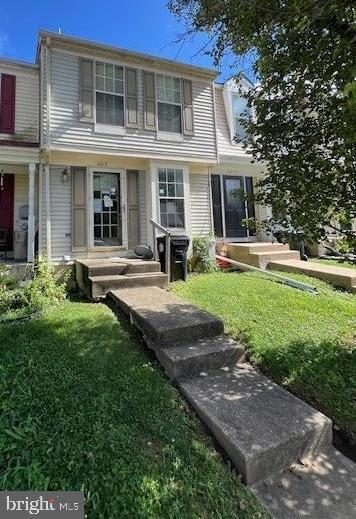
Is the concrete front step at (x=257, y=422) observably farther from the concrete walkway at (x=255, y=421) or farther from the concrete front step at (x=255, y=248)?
the concrete front step at (x=255, y=248)

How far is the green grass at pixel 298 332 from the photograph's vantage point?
3.12 m

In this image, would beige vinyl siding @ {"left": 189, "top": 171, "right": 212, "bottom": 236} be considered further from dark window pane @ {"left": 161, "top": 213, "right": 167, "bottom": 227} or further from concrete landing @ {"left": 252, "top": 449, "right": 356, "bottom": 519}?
concrete landing @ {"left": 252, "top": 449, "right": 356, "bottom": 519}

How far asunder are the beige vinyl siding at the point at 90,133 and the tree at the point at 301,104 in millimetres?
4555

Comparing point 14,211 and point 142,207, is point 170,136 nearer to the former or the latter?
point 142,207

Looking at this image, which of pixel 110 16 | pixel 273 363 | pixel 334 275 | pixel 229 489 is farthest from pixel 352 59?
pixel 110 16

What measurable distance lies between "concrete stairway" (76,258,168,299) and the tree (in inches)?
133

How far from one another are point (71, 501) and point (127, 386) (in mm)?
1165

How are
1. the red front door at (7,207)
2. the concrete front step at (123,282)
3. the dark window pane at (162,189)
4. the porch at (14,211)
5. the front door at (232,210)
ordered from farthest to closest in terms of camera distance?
1. the front door at (232,210)
2. the red front door at (7,207)
3. the dark window pane at (162,189)
4. the porch at (14,211)
5. the concrete front step at (123,282)

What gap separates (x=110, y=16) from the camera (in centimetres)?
691

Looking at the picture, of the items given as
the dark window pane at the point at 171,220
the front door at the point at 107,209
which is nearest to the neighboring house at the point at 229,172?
the dark window pane at the point at 171,220

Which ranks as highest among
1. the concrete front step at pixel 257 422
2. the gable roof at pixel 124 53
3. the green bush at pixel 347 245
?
the gable roof at pixel 124 53

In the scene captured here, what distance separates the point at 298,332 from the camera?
4262 millimetres

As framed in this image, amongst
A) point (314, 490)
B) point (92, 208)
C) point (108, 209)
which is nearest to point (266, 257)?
point (108, 209)

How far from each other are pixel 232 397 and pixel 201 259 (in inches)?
233
